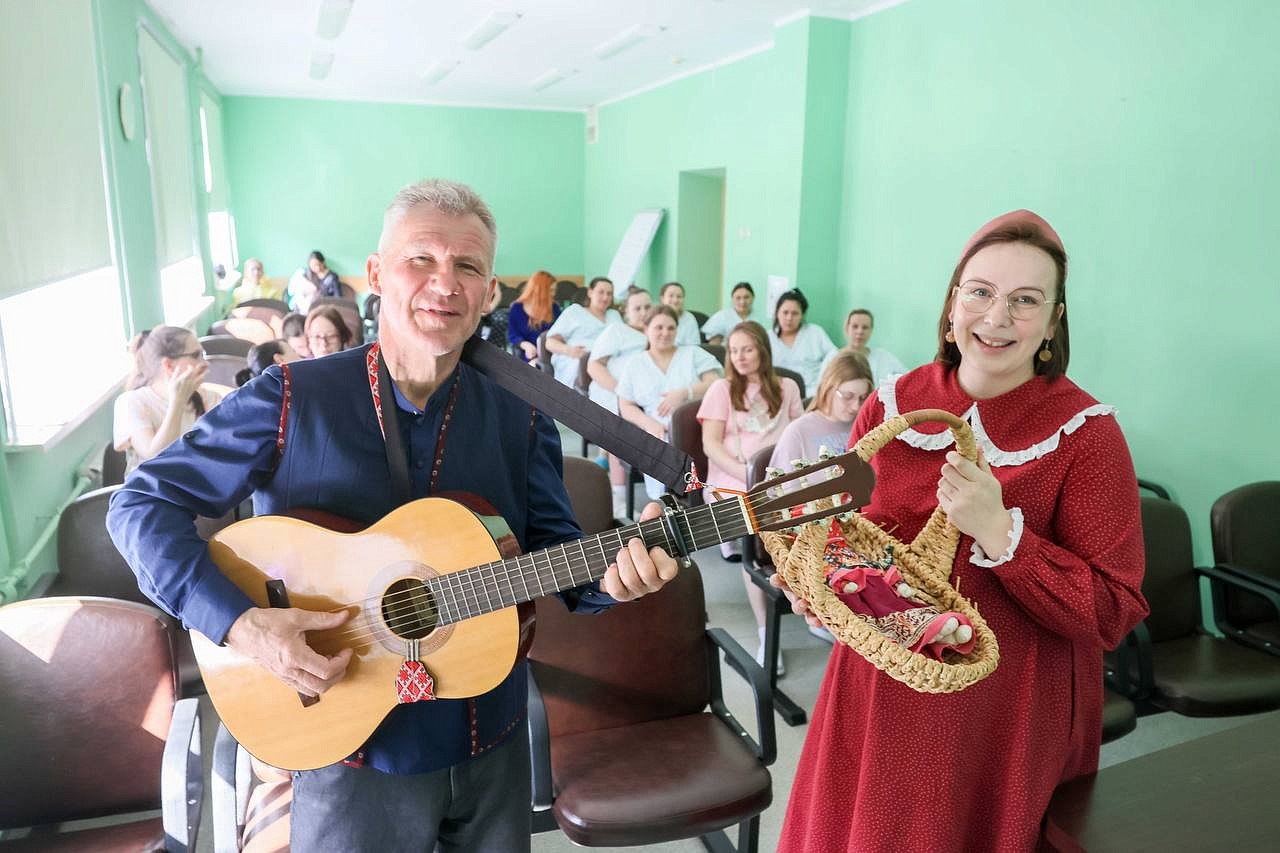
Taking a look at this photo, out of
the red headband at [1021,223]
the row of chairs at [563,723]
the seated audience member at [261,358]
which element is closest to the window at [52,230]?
the seated audience member at [261,358]

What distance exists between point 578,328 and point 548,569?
19.4 ft

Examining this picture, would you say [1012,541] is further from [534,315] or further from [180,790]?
[534,315]

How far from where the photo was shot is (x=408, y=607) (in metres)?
1.43

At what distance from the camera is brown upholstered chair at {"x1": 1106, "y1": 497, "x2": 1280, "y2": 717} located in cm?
258

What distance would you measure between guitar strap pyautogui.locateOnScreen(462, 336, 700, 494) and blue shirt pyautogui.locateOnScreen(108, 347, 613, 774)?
1.5 inches

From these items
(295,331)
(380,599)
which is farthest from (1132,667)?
(295,331)

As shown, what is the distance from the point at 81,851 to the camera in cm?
174

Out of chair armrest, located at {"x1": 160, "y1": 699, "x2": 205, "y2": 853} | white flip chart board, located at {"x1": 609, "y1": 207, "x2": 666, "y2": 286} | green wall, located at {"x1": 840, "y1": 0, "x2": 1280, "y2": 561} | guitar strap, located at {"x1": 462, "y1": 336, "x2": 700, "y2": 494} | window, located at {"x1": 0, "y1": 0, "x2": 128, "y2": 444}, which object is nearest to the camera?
guitar strap, located at {"x1": 462, "y1": 336, "x2": 700, "y2": 494}

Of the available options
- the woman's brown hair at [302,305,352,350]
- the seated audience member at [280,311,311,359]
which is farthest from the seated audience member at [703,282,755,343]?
the woman's brown hair at [302,305,352,350]

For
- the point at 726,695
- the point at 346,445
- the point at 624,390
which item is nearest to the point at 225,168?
the point at 624,390

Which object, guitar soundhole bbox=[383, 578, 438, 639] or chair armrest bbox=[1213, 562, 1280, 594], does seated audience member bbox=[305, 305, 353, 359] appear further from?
chair armrest bbox=[1213, 562, 1280, 594]

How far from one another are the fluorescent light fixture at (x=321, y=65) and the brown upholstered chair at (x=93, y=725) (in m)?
9.07

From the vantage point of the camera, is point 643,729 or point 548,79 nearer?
point 643,729

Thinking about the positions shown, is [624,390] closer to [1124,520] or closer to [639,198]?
[1124,520]
